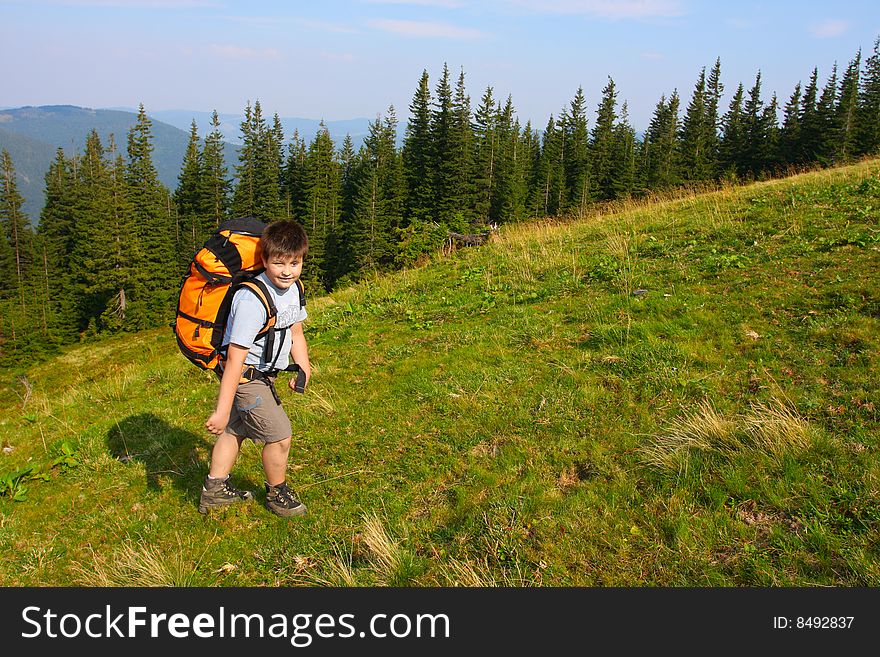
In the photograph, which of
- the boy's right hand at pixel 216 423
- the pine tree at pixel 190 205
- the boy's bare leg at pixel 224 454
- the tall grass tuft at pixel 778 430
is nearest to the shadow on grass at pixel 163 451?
the boy's bare leg at pixel 224 454

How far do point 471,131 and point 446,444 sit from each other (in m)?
63.8

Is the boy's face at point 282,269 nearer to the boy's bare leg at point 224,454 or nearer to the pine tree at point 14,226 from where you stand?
the boy's bare leg at point 224,454

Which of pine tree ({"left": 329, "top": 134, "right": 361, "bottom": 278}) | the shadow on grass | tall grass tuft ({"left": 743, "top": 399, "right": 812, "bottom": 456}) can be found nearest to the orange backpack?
the shadow on grass

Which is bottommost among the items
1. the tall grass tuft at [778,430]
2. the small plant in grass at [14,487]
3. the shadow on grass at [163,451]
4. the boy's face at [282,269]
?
the small plant in grass at [14,487]

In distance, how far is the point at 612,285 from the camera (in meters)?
8.80

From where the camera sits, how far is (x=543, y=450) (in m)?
4.68

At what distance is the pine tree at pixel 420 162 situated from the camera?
59.4 metres

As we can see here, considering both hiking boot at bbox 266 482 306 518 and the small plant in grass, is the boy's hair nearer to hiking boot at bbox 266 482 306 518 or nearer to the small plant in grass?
hiking boot at bbox 266 482 306 518

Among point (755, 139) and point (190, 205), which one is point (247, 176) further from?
point (755, 139)

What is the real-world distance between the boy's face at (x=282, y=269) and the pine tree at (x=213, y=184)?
69.0m

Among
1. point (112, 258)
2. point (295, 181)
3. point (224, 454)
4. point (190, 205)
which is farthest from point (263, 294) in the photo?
point (190, 205)

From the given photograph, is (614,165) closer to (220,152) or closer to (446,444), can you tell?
(220,152)

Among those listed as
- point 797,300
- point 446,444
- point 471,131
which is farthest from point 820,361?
point 471,131

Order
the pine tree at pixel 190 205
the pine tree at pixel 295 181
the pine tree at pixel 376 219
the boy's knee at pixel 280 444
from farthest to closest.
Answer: the pine tree at pixel 295 181 → the pine tree at pixel 190 205 → the pine tree at pixel 376 219 → the boy's knee at pixel 280 444
